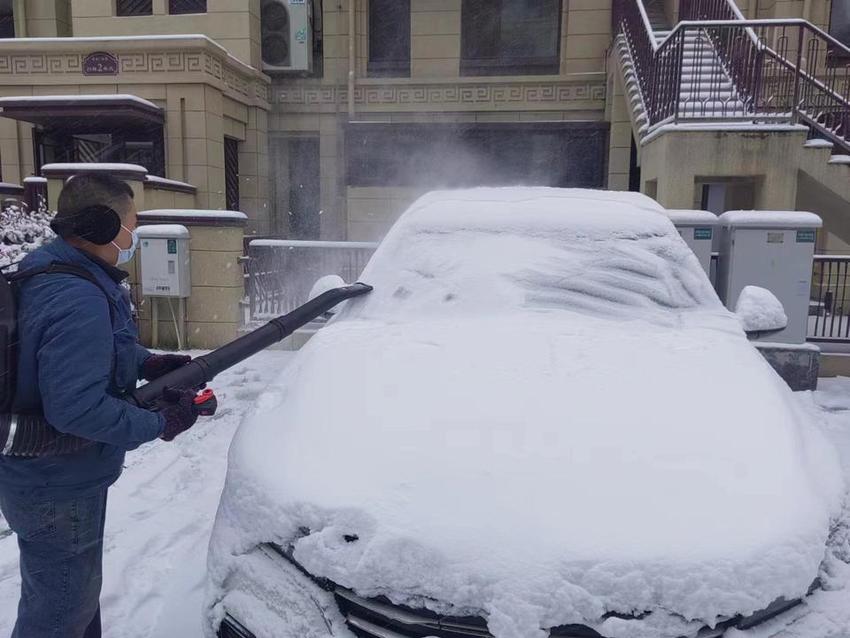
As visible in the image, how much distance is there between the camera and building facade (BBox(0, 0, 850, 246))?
12055mm

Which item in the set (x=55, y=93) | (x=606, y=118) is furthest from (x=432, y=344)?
(x=55, y=93)

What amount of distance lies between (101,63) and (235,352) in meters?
11.3

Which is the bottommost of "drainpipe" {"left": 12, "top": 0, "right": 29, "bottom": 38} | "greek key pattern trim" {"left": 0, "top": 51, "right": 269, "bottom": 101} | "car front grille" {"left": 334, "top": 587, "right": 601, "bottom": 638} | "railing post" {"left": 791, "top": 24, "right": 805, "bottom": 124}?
"car front grille" {"left": 334, "top": 587, "right": 601, "bottom": 638}

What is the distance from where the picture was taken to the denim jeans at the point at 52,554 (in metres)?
2.06

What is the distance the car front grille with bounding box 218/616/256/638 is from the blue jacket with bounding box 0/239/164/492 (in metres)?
0.58

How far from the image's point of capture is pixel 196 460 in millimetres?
4707

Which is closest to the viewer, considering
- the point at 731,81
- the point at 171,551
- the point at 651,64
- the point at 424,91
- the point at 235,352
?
the point at 235,352

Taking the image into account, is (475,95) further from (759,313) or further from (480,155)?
(759,313)

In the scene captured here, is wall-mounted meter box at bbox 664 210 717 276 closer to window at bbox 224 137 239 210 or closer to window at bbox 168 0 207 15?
window at bbox 224 137 239 210

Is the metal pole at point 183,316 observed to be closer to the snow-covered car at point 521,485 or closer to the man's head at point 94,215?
the snow-covered car at point 521,485

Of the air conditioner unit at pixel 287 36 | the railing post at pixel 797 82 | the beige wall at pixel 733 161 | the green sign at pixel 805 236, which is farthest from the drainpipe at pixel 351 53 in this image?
the green sign at pixel 805 236

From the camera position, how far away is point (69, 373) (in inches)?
74.6

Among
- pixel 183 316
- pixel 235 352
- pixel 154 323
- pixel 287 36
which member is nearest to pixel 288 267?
pixel 183 316

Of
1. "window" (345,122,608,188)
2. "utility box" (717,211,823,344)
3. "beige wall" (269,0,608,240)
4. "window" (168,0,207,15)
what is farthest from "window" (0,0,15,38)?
"utility box" (717,211,823,344)
